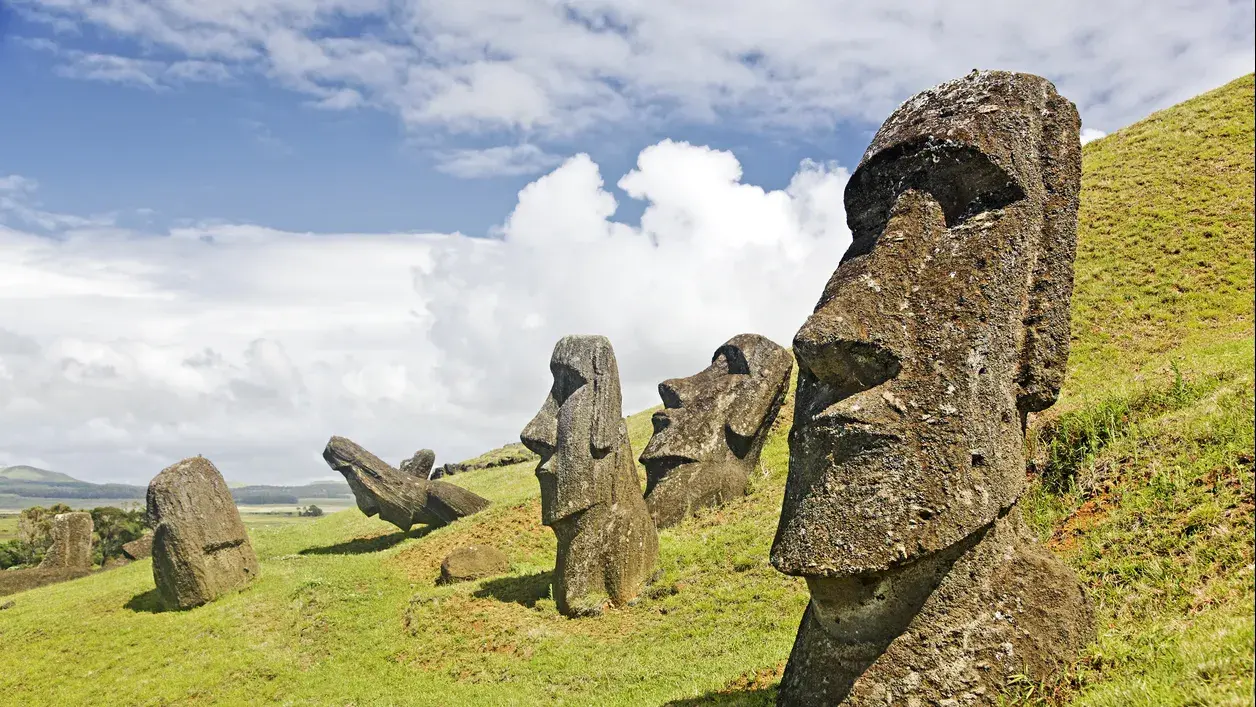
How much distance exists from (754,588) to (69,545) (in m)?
26.1

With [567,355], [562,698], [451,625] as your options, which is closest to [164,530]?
[451,625]

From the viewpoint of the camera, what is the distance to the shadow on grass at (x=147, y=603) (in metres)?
19.2

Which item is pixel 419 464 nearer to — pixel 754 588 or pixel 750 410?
pixel 750 410

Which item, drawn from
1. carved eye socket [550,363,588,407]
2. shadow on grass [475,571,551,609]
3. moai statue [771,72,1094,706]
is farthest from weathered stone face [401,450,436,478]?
moai statue [771,72,1094,706]

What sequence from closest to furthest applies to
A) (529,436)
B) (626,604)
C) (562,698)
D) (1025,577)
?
(1025,577) → (562,698) → (626,604) → (529,436)

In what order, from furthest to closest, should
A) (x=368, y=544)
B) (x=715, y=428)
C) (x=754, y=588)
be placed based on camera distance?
1. (x=368, y=544)
2. (x=715, y=428)
3. (x=754, y=588)

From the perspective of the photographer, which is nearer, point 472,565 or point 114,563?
point 472,565

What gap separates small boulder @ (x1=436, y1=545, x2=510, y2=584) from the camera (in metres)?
18.0

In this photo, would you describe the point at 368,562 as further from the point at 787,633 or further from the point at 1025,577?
the point at 1025,577

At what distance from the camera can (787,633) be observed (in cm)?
1083

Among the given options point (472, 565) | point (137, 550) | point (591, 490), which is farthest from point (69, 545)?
point (591, 490)

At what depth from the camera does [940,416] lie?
18.9ft

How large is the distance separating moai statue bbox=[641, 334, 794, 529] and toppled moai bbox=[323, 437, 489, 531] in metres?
7.17

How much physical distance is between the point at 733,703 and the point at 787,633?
3.02m
